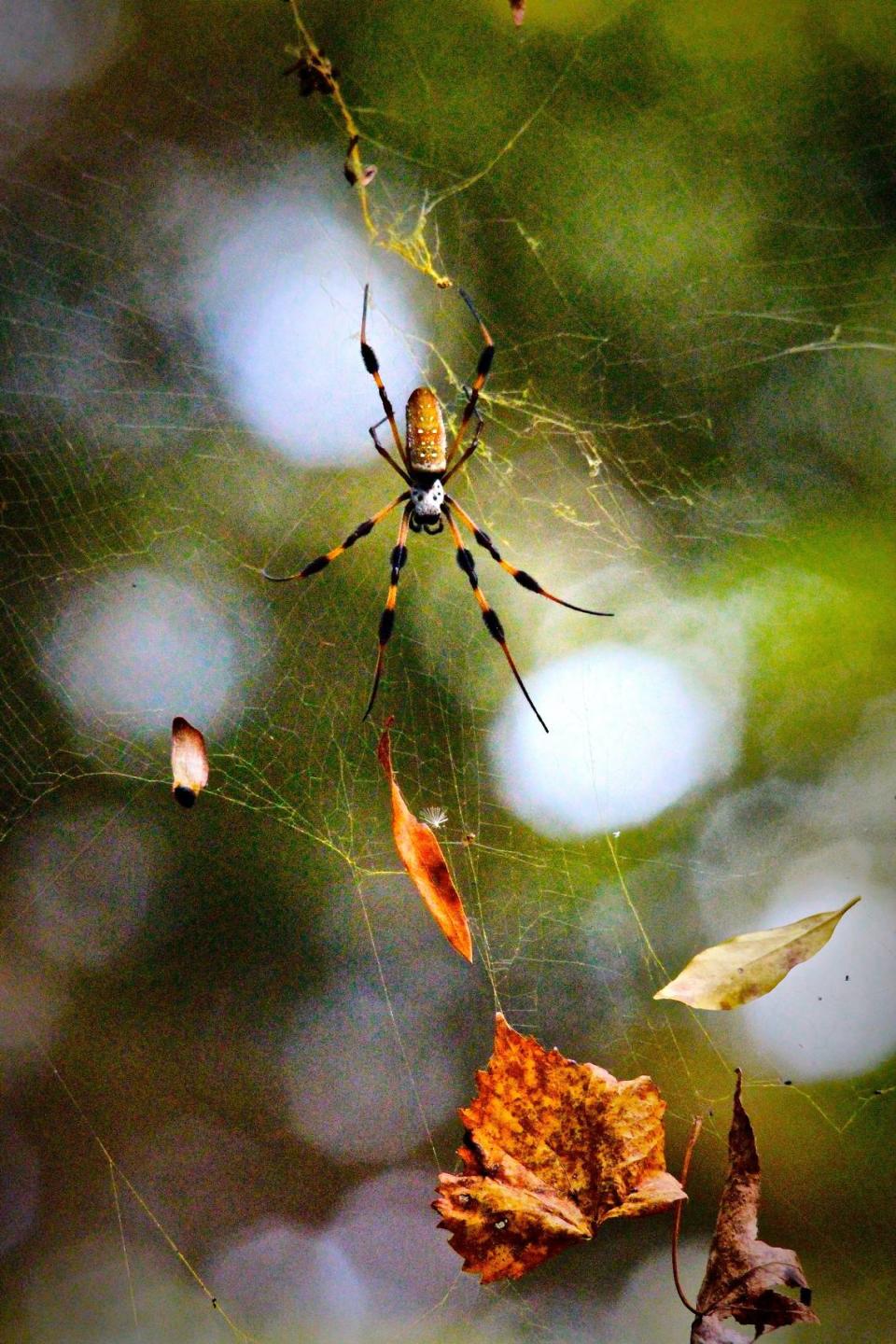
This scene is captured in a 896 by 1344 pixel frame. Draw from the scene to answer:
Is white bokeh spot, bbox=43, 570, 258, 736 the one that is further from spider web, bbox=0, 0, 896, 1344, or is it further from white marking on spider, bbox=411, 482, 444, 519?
white marking on spider, bbox=411, 482, 444, 519

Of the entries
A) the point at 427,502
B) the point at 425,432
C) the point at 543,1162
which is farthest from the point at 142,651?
the point at 543,1162

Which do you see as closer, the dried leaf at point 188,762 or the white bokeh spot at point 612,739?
the dried leaf at point 188,762

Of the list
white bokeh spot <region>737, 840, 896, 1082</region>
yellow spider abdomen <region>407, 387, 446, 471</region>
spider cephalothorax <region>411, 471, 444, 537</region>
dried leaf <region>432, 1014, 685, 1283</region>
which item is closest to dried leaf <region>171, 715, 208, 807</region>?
spider cephalothorax <region>411, 471, 444, 537</region>

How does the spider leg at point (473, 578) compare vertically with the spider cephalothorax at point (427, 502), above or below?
below

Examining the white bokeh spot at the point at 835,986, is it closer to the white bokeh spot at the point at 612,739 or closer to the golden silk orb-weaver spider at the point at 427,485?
the white bokeh spot at the point at 612,739

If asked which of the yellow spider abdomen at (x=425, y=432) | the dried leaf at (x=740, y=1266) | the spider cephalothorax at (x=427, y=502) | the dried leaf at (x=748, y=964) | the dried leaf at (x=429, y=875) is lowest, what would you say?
the dried leaf at (x=740, y=1266)

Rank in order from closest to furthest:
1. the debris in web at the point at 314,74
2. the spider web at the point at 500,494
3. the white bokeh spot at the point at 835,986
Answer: the debris in web at the point at 314,74 < the spider web at the point at 500,494 < the white bokeh spot at the point at 835,986

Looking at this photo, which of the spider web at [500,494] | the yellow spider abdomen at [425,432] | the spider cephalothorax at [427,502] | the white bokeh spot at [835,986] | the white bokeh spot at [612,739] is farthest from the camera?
the white bokeh spot at [612,739]

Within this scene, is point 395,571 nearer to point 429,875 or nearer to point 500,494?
point 500,494

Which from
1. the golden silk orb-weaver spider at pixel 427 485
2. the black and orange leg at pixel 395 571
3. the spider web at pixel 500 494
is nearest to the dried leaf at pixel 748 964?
the golden silk orb-weaver spider at pixel 427 485
